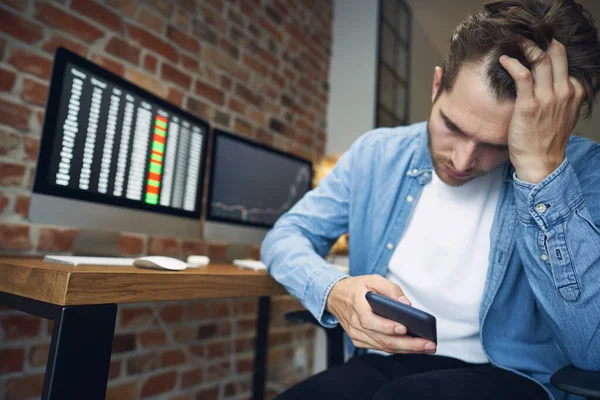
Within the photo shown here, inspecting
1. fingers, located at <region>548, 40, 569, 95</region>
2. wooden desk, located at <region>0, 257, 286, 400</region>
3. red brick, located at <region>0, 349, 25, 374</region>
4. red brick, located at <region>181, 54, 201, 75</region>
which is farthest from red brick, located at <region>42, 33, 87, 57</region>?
fingers, located at <region>548, 40, 569, 95</region>

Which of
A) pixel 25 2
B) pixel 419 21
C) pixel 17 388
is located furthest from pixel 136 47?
pixel 419 21

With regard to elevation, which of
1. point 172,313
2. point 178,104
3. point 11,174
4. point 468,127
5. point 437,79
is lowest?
point 172,313

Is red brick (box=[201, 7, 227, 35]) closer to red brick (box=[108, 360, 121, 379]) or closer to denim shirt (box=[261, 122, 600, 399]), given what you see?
denim shirt (box=[261, 122, 600, 399])

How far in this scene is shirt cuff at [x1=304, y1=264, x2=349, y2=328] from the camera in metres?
0.81

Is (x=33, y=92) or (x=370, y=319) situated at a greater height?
(x=33, y=92)

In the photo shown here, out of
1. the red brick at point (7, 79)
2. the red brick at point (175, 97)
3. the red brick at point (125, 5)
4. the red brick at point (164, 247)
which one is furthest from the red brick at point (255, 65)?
the red brick at point (7, 79)

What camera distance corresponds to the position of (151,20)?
62.8 inches

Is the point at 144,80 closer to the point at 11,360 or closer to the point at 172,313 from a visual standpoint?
the point at 172,313

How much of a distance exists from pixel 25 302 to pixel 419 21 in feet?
9.93

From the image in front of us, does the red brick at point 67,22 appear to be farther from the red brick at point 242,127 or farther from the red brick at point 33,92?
the red brick at point 242,127

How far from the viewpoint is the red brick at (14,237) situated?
1137 mm

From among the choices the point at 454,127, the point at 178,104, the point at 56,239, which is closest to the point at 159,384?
the point at 56,239

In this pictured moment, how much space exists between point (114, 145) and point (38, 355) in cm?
69

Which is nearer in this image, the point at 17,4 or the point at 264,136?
the point at 17,4
